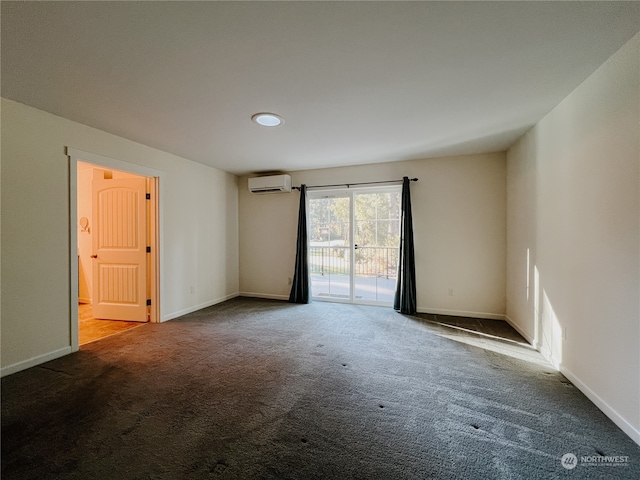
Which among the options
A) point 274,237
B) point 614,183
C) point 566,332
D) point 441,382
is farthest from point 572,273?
point 274,237

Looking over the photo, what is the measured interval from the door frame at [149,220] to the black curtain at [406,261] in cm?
357

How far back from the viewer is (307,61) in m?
1.80

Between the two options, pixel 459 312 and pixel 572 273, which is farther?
pixel 459 312

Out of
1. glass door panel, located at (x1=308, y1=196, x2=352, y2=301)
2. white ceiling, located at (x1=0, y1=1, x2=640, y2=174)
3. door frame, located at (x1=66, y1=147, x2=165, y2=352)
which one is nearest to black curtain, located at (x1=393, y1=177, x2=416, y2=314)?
glass door panel, located at (x1=308, y1=196, x2=352, y2=301)

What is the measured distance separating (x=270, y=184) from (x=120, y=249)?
8.18 feet

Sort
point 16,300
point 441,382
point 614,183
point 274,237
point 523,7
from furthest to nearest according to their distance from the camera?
point 274,237 → point 16,300 → point 441,382 → point 614,183 → point 523,7

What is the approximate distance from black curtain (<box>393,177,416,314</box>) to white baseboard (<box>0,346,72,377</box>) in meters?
4.14

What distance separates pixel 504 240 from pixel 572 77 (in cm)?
236

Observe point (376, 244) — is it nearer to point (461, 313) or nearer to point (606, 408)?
point (461, 313)

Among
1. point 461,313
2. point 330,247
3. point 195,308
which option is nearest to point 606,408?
point 461,313

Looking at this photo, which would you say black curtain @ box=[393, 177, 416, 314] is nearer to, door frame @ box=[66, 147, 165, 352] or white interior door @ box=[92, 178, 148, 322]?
door frame @ box=[66, 147, 165, 352]

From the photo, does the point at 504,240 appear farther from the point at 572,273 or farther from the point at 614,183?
the point at 614,183

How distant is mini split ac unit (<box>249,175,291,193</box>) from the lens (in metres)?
4.79

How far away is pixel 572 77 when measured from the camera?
6.60ft
